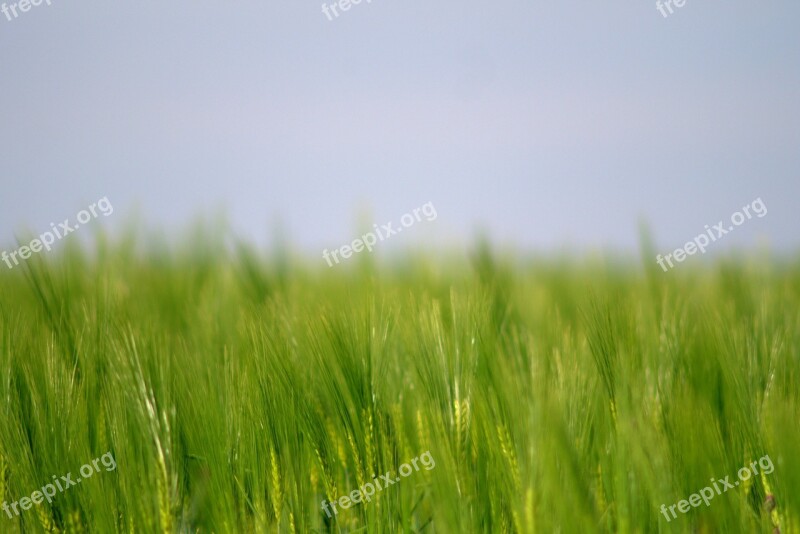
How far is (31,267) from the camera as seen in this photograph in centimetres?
185

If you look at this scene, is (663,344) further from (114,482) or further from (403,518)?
(114,482)

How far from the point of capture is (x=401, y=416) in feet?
5.08

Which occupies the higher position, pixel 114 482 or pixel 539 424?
pixel 114 482

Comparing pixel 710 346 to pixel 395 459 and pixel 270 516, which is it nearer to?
pixel 395 459

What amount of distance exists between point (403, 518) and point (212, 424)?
1.26ft

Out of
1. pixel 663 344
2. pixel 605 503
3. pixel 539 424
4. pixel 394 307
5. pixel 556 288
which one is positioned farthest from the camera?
pixel 556 288

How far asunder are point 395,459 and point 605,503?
1.27ft

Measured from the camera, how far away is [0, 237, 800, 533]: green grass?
133 centimetres

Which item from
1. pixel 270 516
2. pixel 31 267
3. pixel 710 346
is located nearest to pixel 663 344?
pixel 710 346

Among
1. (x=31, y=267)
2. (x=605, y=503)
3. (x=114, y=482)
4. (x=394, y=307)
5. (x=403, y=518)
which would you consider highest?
(x=31, y=267)

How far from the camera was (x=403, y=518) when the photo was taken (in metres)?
1.47

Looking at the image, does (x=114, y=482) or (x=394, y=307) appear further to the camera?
(x=394, y=307)

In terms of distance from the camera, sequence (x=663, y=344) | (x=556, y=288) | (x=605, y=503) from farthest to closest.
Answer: (x=556, y=288), (x=663, y=344), (x=605, y=503)

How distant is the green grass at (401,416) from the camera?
4.37 ft
